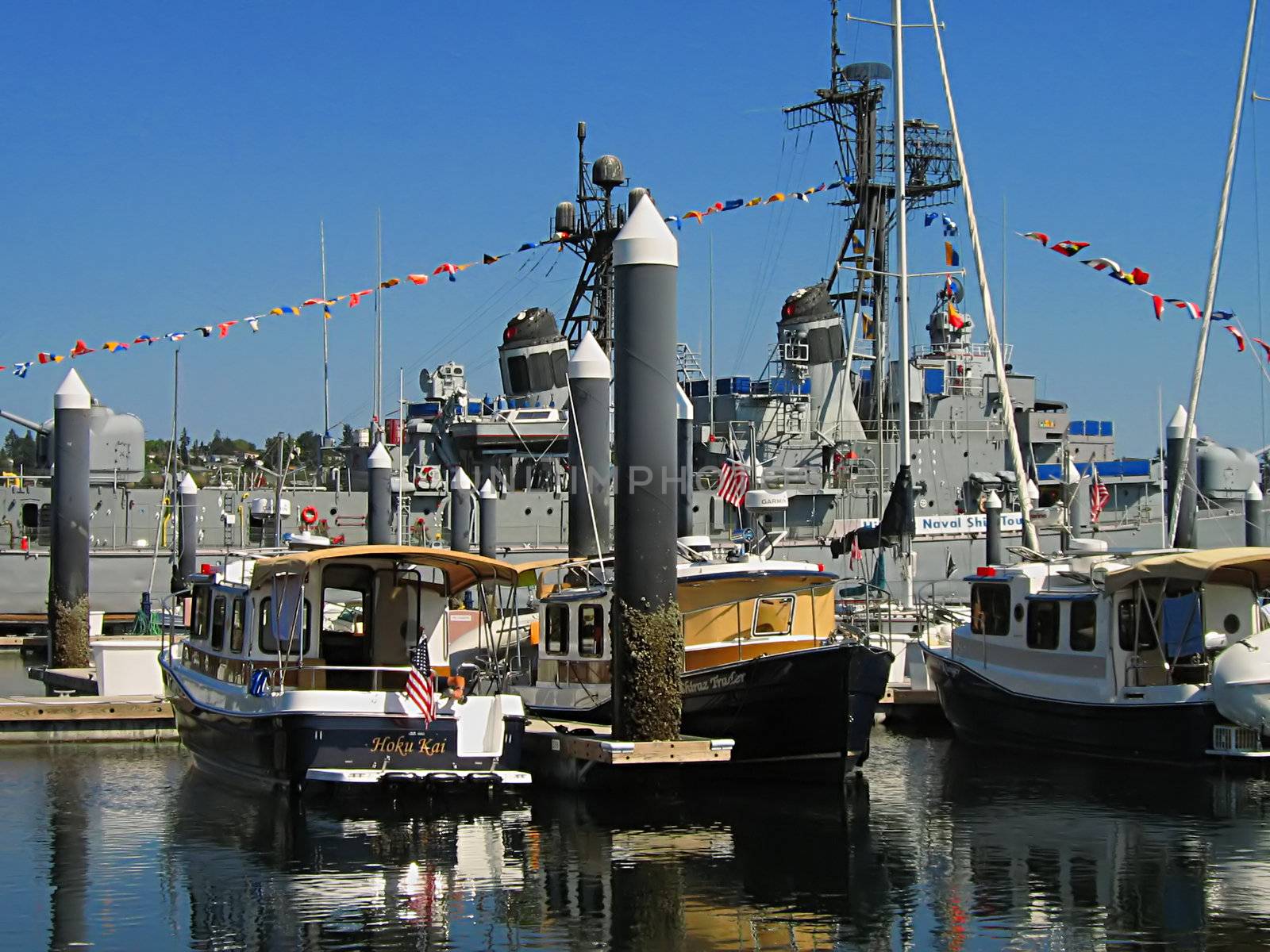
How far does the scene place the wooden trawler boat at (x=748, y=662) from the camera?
18453mm

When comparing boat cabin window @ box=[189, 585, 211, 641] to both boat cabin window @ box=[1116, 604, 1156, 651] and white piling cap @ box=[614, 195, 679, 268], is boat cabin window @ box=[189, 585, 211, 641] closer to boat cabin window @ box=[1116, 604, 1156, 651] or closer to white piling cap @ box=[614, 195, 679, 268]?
white piling cap @ box=[614, 195, 679, 268]

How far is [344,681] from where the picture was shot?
60.5ft

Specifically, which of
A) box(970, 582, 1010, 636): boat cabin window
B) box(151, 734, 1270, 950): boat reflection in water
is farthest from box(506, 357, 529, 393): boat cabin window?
box(151, 734, 1270, 950): boat reflection in water

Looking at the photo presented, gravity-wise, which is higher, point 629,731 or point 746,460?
point 746,460

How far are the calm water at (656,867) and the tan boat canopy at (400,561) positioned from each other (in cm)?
266

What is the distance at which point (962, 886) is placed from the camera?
14062 millimetres

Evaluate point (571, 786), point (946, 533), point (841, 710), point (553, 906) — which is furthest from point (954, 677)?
point (946, 533)

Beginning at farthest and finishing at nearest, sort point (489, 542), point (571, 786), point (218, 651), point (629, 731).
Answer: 1. point (489, 542)
2. point (218, 651)
3. point (571, 786)
4. point (629, 731)

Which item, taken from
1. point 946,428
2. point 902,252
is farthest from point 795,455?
point 902,252

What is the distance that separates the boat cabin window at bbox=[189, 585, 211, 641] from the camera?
68.1 feet

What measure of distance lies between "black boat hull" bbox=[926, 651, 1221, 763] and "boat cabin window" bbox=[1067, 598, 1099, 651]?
2.71 ft

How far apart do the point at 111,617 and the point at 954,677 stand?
25.1 meters

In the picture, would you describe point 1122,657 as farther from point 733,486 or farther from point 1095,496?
point 1095,496

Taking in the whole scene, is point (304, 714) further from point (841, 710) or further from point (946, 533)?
point (946, 533)
